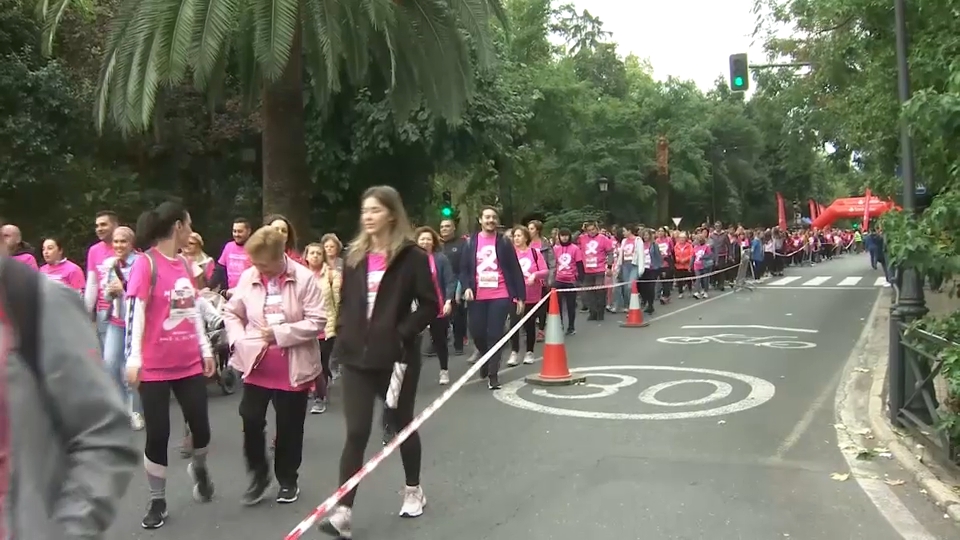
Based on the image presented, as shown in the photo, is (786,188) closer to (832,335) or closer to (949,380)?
(832,335)

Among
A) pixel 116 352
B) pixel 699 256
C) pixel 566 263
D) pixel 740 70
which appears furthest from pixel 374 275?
pixel 699 256

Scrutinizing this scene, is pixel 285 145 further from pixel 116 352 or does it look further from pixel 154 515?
pixel 154 515

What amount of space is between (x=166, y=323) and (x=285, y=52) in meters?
A: 6.15

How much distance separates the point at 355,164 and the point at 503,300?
10613 millimetres

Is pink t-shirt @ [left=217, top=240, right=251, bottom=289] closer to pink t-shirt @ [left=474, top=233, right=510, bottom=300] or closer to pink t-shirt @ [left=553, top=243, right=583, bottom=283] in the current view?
pink t-shirt @ [left=474, top=233, right=510, bottom=300]

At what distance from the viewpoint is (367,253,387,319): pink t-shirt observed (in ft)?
16.0

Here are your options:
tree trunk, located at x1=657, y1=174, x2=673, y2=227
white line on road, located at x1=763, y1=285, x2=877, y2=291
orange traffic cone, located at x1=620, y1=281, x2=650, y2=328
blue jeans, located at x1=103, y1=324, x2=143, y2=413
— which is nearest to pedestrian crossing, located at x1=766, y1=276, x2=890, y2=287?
white line on road, located at x1=763, y1=285, x2=877, y2=291

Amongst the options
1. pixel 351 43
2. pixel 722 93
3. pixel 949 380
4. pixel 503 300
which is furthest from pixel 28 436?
pixel 722 93

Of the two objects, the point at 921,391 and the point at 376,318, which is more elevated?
the point at 376,318

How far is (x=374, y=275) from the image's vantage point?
4.89 meters

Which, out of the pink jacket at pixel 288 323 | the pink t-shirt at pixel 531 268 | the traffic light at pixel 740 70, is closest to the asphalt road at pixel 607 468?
the pink jacket at pixel 288 323

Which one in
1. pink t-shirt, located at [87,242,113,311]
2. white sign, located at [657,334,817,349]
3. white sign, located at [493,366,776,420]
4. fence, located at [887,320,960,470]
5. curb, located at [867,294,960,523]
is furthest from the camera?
white sign, located at [657,334,817,349]

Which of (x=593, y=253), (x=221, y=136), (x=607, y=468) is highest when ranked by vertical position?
(x=221, y=136)

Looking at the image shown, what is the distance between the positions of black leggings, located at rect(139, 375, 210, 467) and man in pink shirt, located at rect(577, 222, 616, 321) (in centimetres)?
1156
